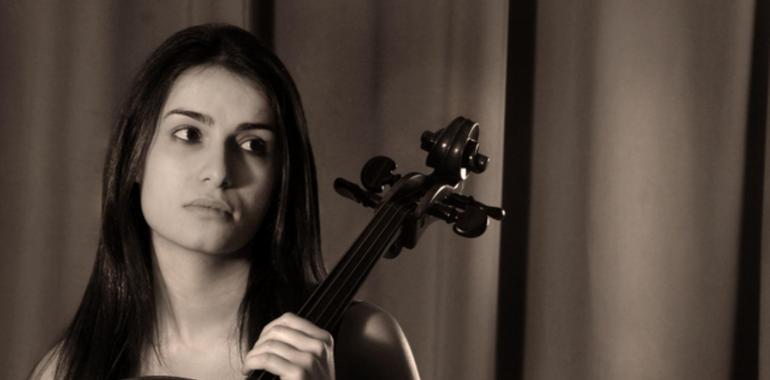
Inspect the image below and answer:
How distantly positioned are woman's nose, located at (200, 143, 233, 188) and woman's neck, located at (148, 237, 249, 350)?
4.4 inches

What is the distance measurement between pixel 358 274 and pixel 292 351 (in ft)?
0.41

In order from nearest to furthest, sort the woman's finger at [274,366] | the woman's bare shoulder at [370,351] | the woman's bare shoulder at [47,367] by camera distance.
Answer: the woman's finger at [274,366] < the woman's bare shoulder at [370,351] < the woman's bare shoulder at [47,367]

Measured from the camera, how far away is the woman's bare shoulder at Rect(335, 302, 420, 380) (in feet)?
3.54

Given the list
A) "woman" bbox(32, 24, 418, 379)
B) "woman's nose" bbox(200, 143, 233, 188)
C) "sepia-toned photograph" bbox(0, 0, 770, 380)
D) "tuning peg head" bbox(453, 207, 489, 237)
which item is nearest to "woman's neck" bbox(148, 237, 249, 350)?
"woman" bbox(32, 24, 418, 379)

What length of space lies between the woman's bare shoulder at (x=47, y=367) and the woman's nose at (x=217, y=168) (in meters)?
0.34

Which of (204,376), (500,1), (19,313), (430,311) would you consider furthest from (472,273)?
(19,313)

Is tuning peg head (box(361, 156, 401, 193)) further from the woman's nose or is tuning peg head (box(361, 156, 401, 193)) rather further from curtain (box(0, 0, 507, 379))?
curtain (box(0, 0, 507, 379))

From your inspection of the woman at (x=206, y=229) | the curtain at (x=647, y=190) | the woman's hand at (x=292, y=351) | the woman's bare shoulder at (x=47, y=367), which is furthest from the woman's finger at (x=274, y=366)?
the curtain at (x=647, y=190)

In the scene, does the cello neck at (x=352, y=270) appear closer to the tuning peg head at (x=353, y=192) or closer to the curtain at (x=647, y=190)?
the tuning peg head at (x=353, y=192)

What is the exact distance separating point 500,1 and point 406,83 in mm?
189

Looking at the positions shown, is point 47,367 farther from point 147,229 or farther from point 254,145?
point 254,145

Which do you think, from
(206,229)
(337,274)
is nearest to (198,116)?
(206,229)

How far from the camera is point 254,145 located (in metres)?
1.07

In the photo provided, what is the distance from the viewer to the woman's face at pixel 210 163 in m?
1.03
